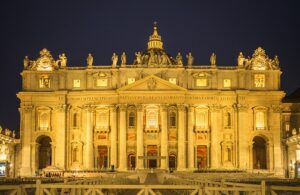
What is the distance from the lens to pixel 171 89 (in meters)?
94.8

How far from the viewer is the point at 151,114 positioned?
95688 mm

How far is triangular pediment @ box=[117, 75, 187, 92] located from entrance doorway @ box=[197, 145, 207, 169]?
9.96 meters

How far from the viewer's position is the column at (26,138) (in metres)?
94.6

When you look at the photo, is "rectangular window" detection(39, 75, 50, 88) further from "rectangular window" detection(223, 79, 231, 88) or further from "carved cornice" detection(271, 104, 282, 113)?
"carved cornice" detection(271, 104, 282, 113)

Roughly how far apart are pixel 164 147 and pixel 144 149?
331 cm

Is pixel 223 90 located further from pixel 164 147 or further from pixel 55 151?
pixel 55 151

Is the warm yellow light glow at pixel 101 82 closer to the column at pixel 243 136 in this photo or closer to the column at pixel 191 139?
the column at pixel 191 139

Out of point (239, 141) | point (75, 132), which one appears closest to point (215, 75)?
point (239, 141)

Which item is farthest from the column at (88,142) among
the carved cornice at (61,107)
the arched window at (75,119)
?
the carved cornice at (61,107)

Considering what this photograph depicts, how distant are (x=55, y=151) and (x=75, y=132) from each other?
439 cm

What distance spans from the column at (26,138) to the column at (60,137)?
4119 millimetres

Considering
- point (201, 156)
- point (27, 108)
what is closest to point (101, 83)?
point (27, 108)

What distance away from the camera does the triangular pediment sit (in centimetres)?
9481

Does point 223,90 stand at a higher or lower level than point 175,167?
higher
